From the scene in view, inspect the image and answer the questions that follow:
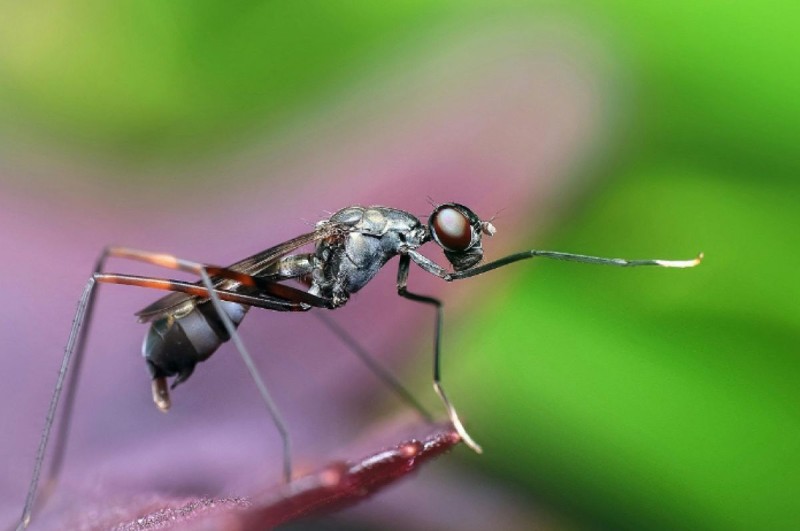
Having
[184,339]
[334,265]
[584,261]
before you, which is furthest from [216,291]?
[584,261]

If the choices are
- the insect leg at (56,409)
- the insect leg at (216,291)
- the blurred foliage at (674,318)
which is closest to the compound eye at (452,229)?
the blurred foliage at (674,318)

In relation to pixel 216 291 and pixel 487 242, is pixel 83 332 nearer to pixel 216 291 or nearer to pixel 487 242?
pixel 216 291

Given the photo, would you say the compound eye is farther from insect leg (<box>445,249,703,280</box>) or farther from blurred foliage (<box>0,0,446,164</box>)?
blurred foliage (<box>0,0,446,164</box>)

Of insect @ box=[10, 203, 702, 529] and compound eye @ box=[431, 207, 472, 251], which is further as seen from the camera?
compound eye @ box=[431, 207, 472, 251]

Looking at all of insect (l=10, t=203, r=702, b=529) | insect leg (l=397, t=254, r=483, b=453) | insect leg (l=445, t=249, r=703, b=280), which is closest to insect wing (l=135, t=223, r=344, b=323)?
insect (l=10, t=203, r=702, b=529)

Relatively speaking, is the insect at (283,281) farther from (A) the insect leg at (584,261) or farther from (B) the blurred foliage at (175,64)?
(B) the blurred foliage at (175,64)

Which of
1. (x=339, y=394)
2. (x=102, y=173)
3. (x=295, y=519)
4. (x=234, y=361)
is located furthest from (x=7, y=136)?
(x=295, y=519)
